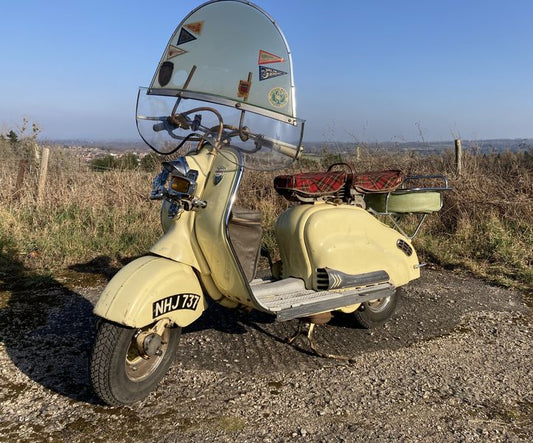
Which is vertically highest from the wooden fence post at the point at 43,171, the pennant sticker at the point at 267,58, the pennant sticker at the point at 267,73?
the pennant sticker at the point at 267,58

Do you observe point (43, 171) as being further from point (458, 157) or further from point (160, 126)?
point (458, 157)

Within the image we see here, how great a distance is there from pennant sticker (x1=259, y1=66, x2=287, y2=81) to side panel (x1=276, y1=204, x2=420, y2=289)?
3.22 feet

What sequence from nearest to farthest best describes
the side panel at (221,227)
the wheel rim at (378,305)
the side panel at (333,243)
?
1. the side panel at (221,227)
2. the side panel at (333,243)
3. the wheel rim at (378,305)

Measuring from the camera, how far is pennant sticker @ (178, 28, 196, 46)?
2.82m

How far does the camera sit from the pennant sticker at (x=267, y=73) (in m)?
2.67

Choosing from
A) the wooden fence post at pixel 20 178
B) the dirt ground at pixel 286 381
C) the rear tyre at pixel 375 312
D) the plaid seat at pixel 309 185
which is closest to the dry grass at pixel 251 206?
the wooden fence post at pixel 20 178

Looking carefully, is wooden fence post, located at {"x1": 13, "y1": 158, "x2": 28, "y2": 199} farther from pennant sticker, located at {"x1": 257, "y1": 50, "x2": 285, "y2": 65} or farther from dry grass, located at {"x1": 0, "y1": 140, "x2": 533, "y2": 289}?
pennant sticker, located at {"x1": 257, "y1": 50, "x2": 285, "y2": 65}

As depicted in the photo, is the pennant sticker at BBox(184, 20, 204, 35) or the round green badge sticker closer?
the round green badge sticker

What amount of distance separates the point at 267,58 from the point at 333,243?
1.26 metres

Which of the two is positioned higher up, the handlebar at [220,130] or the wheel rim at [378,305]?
the handlebar at [220,130]

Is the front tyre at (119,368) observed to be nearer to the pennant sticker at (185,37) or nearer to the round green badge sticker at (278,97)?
the round green badge sticker at (278,97)

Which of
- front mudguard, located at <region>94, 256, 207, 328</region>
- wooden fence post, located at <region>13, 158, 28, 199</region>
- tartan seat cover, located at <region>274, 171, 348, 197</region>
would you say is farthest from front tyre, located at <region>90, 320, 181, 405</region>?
wooden fence post, located at <region>13, 158, 28, 199</region>

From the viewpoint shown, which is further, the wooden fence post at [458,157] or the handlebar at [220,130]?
the wooden fence post at [458,157]

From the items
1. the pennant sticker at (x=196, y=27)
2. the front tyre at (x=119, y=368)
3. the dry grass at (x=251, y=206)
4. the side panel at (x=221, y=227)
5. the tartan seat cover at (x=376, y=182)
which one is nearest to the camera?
the front tyre at (x=119, y=368)
